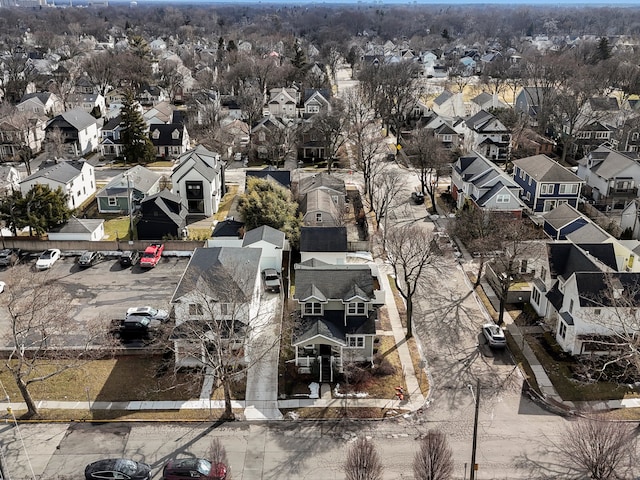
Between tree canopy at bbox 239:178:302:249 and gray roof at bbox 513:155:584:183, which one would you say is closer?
tree canopy at bbox 239:178:302:249

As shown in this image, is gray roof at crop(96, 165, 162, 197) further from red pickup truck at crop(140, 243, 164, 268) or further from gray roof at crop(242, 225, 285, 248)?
gray roof at crop(242, 225, 285, 248)

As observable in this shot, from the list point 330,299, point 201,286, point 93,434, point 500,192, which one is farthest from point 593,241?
point 93,434

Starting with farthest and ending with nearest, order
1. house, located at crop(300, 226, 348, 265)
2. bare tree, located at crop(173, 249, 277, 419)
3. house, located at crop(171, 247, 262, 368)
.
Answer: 1. house, located at crop(300, 226, 348, 265)
2. house, located at crop(171, 247, 262, 368)
3. bare tree, located at crop(173, 249, 277, 419)

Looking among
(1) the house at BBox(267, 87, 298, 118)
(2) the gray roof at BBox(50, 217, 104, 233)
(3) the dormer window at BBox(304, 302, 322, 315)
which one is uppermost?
(1) the house at BBox(267, 87, 298, 118)

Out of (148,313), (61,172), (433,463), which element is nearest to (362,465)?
(433,463)

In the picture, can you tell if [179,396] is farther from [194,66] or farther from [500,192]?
[194,66]

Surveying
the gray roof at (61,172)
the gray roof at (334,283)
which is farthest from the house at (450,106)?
the gray roof at (334,283)

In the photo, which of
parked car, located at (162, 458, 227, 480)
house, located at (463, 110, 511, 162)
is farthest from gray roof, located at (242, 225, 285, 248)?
house, located at (463, 110, 511, 162)
